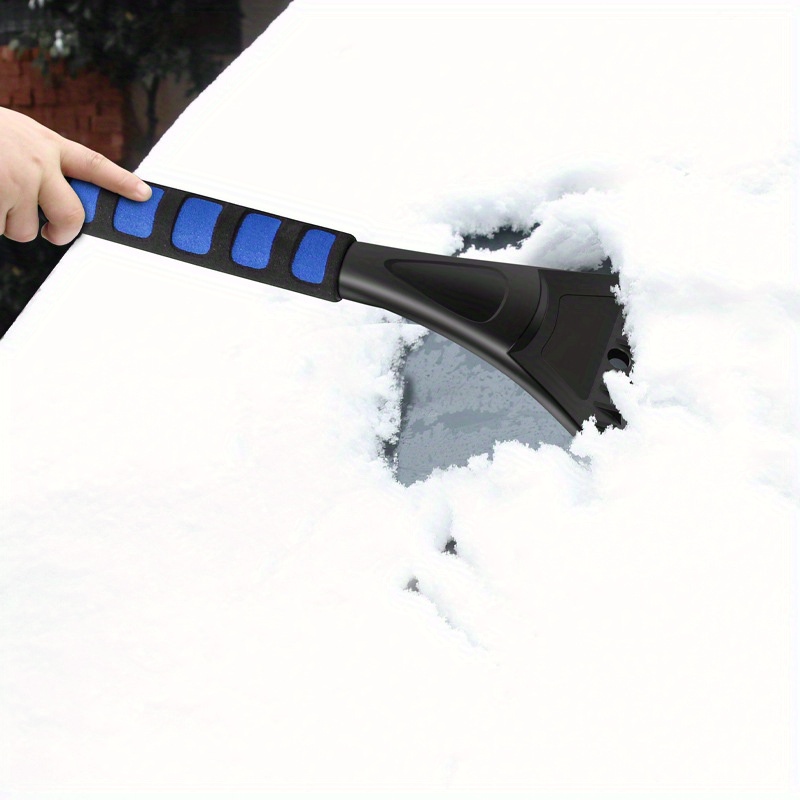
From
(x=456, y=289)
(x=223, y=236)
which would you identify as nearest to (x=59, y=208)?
(x=223, y=236)

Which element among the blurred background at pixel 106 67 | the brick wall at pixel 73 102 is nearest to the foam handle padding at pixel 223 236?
the blurred background at pixel 106 67

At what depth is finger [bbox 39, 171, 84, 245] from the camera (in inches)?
30.7

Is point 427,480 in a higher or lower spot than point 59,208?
lower

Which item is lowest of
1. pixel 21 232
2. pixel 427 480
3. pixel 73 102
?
pixel 427 480

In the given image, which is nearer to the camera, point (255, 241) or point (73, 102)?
point (255, 241)

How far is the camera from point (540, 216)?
0.85 meters

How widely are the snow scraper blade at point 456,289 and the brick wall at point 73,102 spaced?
246 centimetres

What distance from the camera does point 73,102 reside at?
3.04 meters

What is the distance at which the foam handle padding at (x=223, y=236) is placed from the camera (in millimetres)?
772

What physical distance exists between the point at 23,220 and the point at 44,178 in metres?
0.05

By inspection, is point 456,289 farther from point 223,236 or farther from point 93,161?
point 93,161

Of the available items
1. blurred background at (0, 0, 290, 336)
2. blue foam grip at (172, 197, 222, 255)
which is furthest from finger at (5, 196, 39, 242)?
blurred background at (0, 0, 290, 336)

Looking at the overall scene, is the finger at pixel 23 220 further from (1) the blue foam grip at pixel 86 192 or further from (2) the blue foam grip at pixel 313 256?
(2) the blue foam grip at pixel 313 256

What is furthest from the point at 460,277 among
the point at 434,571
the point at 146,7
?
the point at 146,7
